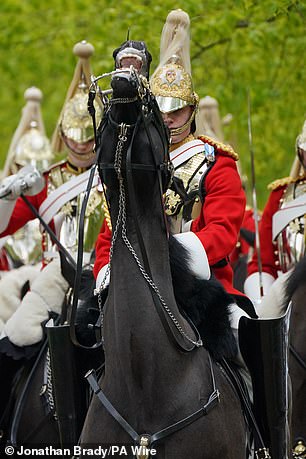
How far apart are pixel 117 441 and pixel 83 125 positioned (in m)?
3.87

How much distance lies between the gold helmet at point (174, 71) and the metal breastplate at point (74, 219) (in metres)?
1.67

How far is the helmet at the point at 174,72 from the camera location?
732cm

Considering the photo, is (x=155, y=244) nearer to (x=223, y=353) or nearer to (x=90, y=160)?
(x=223, y=353)

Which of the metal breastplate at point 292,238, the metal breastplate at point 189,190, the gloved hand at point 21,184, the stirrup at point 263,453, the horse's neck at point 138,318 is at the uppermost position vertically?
the gloved hand at point 21,184

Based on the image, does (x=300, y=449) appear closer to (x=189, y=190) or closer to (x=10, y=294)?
(x=189, y=190)

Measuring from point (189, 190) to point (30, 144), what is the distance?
6.13 m

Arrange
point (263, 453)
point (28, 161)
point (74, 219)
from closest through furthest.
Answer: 1. point (263, 453)
2. point (74, 219)
3. point (28, 161)

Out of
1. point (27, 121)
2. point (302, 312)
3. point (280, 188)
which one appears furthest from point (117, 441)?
point (27, 121)

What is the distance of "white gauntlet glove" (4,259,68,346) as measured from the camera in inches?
343

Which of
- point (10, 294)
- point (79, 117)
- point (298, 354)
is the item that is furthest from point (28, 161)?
point (298, 354)

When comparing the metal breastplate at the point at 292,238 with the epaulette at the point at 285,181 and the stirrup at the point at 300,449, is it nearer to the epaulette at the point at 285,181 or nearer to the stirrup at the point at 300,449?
the epaulette at the point at 285,181

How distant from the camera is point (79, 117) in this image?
957cm

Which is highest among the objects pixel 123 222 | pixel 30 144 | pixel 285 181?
pixel 30 144

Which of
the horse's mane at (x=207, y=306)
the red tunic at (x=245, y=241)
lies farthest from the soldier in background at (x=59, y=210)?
the red tunic at (x=245, y=241)
